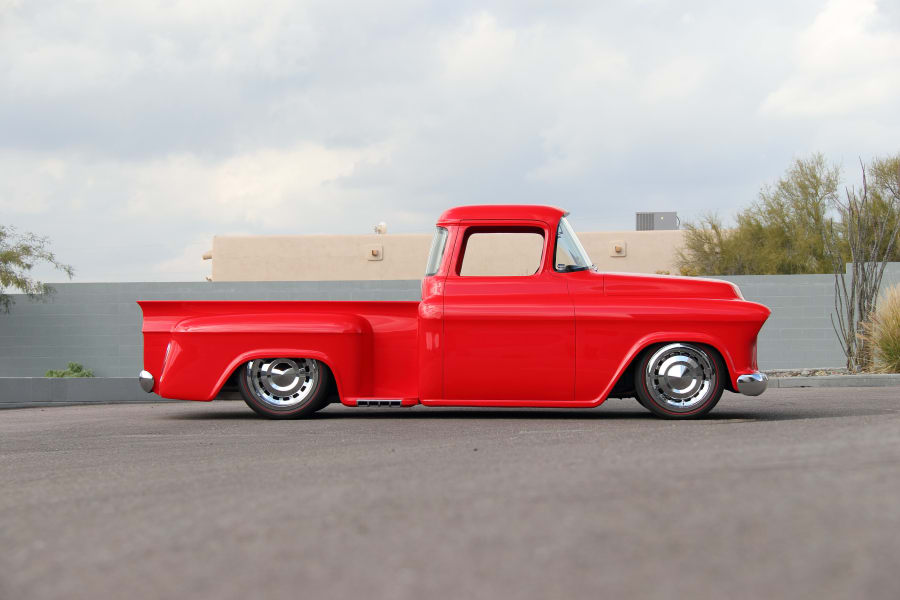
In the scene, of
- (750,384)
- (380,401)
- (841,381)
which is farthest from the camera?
(841,381)

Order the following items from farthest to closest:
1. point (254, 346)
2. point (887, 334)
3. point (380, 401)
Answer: point (887, 334), point (254, 346), point (380, 401)

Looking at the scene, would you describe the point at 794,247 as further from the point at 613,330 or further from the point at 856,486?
the point at 856,486

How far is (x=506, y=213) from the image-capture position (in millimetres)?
9250

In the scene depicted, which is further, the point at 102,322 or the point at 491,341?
the point at 102,322

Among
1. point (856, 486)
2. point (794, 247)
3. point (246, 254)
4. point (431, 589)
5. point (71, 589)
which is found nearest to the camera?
point (431, 589)

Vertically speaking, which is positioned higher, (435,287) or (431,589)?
(435,287)

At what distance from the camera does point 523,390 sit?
8.68m

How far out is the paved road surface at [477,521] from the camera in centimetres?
263

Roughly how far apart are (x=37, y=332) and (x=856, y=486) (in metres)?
23.4

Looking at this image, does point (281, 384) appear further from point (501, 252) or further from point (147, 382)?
point (501, 252)

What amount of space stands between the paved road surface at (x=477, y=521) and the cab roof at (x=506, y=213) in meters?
3.45

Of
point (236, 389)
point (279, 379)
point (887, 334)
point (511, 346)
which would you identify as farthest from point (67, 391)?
point (887, 334)

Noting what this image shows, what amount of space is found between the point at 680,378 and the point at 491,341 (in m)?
1.73

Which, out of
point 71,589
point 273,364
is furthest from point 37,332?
point 71,589
